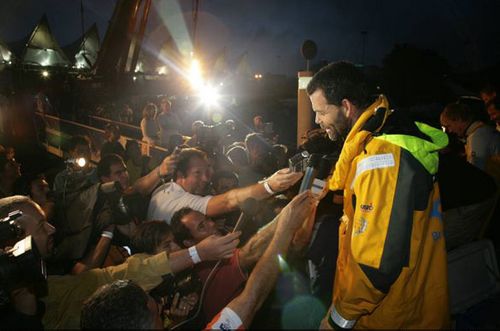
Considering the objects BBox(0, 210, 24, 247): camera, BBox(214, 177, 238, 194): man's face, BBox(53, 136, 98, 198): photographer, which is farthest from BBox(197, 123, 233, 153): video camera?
BBox(0, 210, 24, 247): camera

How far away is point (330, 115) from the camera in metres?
2.49

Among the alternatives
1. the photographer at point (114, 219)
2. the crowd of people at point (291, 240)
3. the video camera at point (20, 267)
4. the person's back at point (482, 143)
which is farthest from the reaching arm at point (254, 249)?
the person's back at point (482, 143)

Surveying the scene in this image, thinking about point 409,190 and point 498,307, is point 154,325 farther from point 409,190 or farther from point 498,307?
point 498,307

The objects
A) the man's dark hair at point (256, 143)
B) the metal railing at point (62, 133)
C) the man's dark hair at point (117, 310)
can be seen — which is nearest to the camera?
the man's dark hair at point (117, 310)

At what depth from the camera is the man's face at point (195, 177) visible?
4.03 meters

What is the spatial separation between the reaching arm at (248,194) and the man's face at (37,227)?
4.96 feet

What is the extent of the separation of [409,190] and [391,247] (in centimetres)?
33

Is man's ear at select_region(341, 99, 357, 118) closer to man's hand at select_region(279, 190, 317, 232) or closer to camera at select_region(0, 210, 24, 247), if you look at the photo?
man's hand at select_region(279, 190, 317, 232)

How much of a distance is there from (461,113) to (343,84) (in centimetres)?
383

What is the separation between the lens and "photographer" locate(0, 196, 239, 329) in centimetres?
233

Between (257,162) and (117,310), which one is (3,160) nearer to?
(257,162)

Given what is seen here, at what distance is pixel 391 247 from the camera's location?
1.87m

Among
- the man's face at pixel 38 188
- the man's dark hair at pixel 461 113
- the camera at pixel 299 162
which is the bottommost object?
the man's face at pixel 38 188

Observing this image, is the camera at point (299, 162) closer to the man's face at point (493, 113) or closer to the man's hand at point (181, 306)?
the man's hand at point (181, 306)
